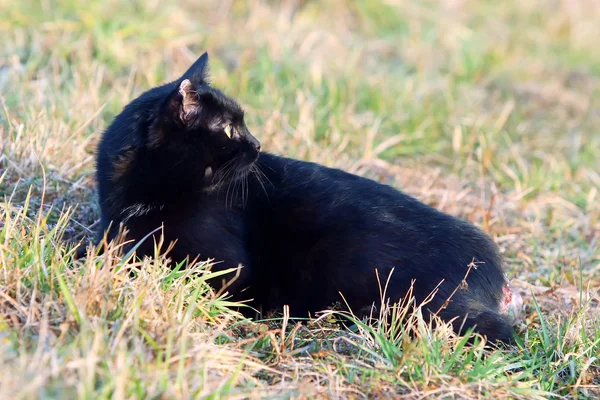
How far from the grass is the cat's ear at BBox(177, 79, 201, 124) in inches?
19.6

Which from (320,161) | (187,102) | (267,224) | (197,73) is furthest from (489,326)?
(320,161)

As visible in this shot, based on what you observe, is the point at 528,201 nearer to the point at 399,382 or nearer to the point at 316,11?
the point at 399,382

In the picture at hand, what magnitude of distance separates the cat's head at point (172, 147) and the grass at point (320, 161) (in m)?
0.26

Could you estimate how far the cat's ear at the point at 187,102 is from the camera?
7.32ft

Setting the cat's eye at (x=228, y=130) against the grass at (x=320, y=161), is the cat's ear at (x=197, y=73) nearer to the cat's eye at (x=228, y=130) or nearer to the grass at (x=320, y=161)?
the cat's eye at (x=228, y=130)

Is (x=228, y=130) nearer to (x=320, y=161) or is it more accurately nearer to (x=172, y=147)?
(x=172, y=147)

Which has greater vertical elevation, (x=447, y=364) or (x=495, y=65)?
(x=495, y=65)

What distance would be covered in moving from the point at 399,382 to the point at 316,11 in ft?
15.0

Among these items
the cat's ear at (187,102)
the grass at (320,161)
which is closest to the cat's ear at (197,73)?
the cat's ear at (187,102)

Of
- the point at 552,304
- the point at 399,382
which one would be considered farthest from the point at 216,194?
the point at 552,304

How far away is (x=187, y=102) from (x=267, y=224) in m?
0.52

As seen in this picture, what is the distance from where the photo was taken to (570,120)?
5.30m

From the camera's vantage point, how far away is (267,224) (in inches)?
96.4

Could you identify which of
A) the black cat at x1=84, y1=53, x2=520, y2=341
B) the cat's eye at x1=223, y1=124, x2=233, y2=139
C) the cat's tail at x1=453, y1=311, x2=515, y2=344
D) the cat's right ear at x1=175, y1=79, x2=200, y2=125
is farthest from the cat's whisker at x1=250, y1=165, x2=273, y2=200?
the cat's tail at x1=453, y1=311, x2=515, y2=344
